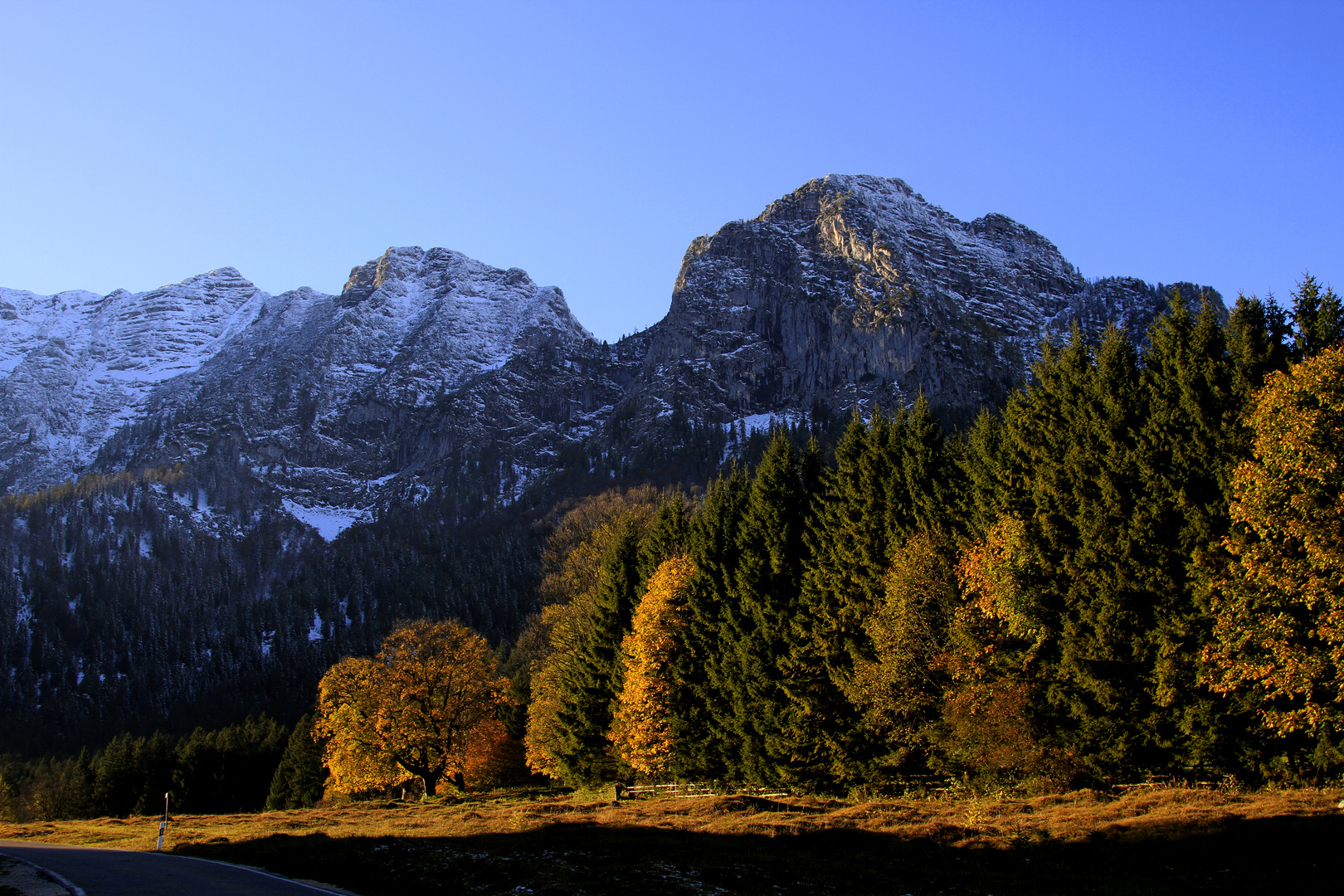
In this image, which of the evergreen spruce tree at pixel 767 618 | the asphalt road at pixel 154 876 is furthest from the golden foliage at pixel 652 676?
the asphalt road at pixel 154 876

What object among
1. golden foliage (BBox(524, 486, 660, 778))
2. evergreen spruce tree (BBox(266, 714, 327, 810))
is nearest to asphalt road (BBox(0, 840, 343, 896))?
golden foliage (BBox(524, 486, 660, 778))

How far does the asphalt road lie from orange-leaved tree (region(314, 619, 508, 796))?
2445 cm

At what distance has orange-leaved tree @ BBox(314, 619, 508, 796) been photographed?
48.2 m

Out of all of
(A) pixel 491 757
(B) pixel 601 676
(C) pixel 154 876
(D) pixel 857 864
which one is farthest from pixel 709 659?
(A) pixel 491 757

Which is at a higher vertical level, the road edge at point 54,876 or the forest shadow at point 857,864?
the road edge at point 54,876

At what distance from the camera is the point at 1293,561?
61.8 feet

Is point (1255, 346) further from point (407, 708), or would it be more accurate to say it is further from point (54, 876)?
point (407, 708)

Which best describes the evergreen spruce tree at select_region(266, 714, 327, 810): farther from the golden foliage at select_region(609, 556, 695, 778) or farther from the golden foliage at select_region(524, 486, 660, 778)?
the golden foliage at select_region(609, 556, 695, 778)

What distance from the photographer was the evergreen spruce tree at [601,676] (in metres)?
43.2

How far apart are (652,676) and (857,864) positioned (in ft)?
71.8

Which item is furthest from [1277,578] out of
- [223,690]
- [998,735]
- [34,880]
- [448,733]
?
[223,690]

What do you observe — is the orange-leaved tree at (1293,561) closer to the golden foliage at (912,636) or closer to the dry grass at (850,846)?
the dry grass at (850,846)

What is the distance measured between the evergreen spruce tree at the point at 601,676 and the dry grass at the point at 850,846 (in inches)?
542

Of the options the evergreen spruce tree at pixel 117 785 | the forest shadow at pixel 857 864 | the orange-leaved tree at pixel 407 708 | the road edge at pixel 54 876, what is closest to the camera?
the road edge at pixel 54 876
